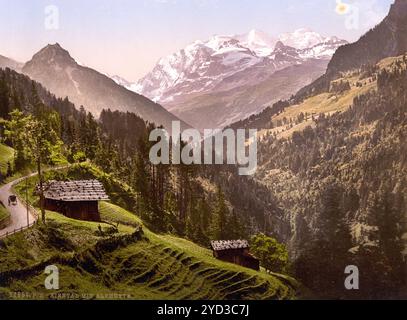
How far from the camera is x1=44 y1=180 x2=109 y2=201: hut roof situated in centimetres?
5218

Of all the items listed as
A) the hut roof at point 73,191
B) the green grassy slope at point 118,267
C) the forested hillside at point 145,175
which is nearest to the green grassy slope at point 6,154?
the forested hillside at point 145,175

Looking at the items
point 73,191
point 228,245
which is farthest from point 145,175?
point 228,245

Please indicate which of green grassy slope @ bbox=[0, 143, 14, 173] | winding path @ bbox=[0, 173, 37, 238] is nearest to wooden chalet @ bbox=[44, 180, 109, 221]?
winding path @ bbox=[0, 173, 37, 238]

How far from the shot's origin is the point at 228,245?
188 feet

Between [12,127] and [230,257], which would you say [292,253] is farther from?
[12,127]

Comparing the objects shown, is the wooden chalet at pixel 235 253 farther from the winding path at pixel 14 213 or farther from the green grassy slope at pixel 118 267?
the winding path at pixel 14 213

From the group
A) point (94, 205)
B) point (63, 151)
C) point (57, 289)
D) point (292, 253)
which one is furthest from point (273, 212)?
point (57, 289)

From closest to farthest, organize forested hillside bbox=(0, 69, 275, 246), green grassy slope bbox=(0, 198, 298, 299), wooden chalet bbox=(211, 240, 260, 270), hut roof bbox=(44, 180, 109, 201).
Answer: green grassy slope bbox=(0, 198, 298, 299), hut roof bbox=(44, 180, 109, 201), wooden chalet bbox=(211, 240, 260, 270), forested hillside bbox=(0, 69, 275, 246)

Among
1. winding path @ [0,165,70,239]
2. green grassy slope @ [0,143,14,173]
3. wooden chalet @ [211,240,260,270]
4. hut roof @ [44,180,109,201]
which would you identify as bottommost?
wooden chalet @ [211,240,260,270]

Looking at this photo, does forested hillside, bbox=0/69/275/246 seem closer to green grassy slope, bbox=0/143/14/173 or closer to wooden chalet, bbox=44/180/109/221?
green grassy slope, bbox=0/143/14/173

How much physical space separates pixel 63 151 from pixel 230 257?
1217 inches

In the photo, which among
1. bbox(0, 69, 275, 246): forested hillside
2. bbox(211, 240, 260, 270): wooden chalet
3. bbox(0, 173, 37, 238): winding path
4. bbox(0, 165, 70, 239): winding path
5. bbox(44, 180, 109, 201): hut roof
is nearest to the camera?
bbox(0, 165, 70, 239): winding path

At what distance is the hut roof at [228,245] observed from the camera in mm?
56597

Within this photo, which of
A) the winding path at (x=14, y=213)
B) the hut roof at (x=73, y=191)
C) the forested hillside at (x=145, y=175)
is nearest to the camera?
the winding path at (x=14, y=213)
